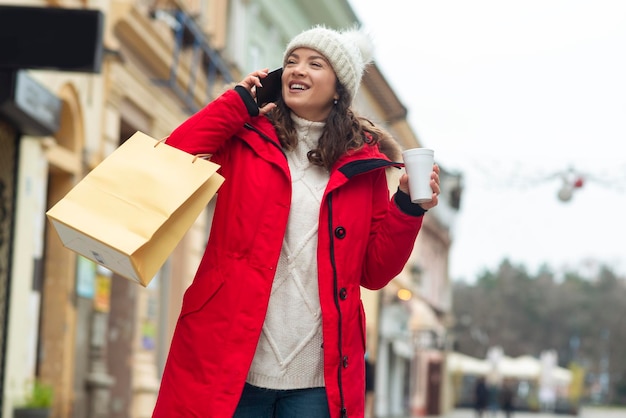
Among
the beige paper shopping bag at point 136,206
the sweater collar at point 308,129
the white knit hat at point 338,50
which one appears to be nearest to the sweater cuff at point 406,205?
the sweater collar at point 308,129

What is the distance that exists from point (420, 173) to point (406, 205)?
12 centimetres

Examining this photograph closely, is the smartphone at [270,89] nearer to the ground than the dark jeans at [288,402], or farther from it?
farther from it

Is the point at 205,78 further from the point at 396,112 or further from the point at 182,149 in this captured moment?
the point at 396,112

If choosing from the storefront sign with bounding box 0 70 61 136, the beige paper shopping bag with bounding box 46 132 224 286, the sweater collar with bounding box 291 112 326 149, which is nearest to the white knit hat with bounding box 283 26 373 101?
the sweater collar with bounding box 291 112 326 149

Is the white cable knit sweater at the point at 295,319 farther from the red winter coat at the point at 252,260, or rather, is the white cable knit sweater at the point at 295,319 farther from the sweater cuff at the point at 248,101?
the sweater cuff at the point at 248,101

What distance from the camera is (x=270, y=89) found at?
3.92 meters

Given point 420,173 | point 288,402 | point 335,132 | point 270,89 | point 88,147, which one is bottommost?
point 288,402

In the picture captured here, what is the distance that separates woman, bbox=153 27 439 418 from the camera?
348 centimetres

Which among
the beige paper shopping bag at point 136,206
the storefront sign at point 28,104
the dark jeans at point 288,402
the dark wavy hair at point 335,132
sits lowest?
the dark jeans at point 288,402

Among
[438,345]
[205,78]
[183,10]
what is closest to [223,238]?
[183,10]

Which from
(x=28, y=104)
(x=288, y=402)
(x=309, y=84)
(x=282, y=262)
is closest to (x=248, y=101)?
(x=309, y=84)

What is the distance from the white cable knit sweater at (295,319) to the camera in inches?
139

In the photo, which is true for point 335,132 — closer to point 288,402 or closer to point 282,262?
point 282,262

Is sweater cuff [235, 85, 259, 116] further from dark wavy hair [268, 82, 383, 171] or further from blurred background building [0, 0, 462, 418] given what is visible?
blurred background building [0, 0, 462, 418]
